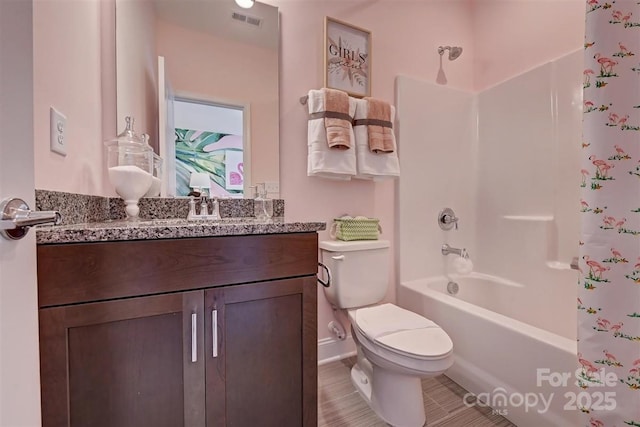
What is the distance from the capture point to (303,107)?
1.68 m

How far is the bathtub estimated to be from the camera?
1125 millimetres

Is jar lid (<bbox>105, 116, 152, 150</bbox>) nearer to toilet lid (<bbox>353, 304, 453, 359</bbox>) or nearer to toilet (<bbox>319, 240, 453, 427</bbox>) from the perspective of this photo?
toilet (<bbox>319, 240, 453, 427</bbox>)

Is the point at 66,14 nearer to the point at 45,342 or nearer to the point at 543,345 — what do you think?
the point at 45,342

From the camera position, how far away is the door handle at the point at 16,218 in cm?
41

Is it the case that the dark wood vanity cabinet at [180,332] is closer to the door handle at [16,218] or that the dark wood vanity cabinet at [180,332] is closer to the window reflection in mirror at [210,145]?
the door handle at [16,218]

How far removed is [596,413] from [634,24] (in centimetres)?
127

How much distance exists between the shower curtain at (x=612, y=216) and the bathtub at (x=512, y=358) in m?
0.18

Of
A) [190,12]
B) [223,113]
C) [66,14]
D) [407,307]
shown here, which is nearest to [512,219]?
[407,307]

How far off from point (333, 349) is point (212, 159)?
1.35 meters

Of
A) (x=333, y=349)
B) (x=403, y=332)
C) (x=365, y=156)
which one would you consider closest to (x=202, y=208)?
(x=365, y=156)

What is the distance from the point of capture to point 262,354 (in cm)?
84

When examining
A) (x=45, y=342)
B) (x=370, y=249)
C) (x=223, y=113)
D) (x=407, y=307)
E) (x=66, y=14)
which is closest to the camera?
(x=45, y=342)

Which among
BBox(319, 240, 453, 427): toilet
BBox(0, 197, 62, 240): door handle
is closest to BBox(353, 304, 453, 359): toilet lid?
BBox(319, 240, 453, 427): toilet

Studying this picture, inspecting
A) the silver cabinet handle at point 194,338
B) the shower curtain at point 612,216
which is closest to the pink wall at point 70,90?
the silver cabinet handle at point 194,338
